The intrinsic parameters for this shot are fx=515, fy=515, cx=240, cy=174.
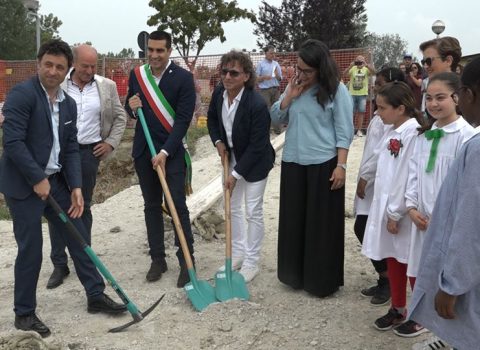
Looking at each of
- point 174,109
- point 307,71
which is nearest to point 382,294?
point 307,71

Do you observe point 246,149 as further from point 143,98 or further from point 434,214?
point 434,214

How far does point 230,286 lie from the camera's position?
13.3 ft

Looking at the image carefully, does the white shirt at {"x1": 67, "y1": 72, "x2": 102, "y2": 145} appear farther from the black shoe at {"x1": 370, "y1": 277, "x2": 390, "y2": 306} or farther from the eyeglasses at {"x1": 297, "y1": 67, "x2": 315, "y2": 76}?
the black shoe at {"x1": 370, "y1": 277, "x2": 390, "y2": 306}

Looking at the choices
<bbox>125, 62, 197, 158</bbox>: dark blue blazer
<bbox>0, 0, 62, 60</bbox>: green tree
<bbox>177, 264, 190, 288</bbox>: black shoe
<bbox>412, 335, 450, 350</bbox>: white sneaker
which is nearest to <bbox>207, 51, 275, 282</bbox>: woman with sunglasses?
<bbox>125, 62, 197, 158</bbox>: dark blue blazer

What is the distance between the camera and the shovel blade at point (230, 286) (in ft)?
13.0

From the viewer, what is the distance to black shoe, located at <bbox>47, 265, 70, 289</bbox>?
175 inches

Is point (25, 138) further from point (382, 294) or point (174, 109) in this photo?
point (382, 294)

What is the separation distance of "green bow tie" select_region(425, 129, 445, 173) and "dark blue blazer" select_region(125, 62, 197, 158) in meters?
2.06

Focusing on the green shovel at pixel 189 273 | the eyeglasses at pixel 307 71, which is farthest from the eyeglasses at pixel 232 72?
the green shovel at pixel 189 273

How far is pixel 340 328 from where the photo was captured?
3561 mm

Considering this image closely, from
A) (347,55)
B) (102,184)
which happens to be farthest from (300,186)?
(347,55)

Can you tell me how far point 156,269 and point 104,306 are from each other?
757 mm

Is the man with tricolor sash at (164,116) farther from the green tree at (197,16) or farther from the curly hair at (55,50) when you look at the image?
the green tree at (197,16)

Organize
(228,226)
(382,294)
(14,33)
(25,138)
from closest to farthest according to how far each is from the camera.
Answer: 1. (25,138)
2. (382,294)
3. (228,226)
4. (14,33)
